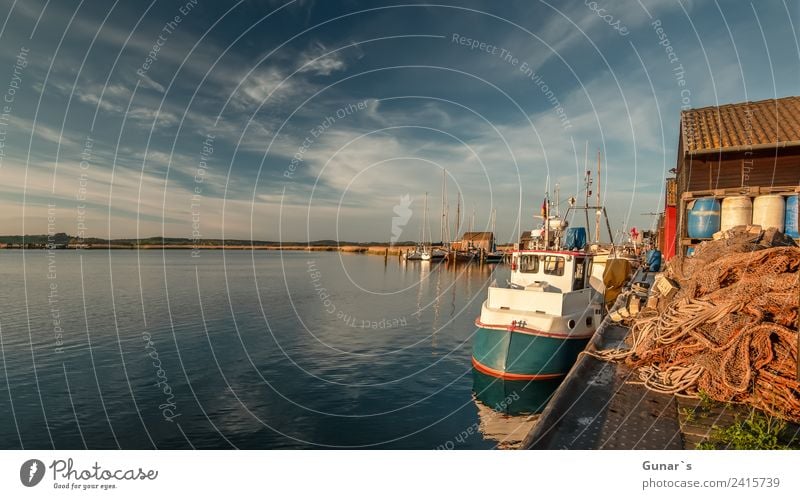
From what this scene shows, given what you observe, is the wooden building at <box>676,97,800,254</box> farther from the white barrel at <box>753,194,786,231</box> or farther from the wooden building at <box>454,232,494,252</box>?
the wooden building at <box>454,232,494,252</box>

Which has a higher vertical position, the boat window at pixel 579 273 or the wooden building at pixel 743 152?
the wooden building at pixel 743 152

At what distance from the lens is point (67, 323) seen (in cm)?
2150

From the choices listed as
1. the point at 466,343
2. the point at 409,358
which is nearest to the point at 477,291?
the point at 466,343

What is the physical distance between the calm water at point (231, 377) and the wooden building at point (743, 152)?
1138 cm

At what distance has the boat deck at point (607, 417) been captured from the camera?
16.3 feet

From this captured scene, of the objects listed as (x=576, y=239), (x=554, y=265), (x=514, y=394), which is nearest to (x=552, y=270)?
(x=554, y=265)

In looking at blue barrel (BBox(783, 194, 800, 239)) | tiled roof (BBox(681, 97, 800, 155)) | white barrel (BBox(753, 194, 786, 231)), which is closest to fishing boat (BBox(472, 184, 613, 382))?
white barrel (BBox(753, 194, 786, 231))

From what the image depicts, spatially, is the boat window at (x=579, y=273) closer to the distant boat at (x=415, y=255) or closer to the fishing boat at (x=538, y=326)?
the fishing boat at (x=538, y=326)

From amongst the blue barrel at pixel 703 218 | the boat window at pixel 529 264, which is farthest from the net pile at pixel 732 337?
the boat window at pixel 529 264

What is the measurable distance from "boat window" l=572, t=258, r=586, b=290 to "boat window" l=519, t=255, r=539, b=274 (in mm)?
1456

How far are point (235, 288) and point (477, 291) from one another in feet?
85.8

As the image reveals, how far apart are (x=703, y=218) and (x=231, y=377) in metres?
17.9

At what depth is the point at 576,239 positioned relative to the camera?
61.5 feet

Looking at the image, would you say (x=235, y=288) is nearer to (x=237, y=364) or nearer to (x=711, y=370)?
(x=237, y=364)
